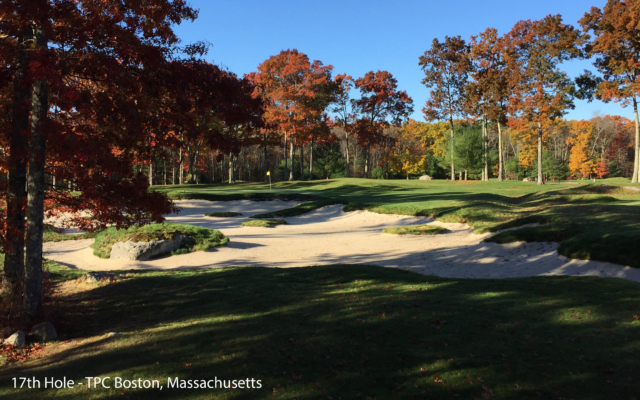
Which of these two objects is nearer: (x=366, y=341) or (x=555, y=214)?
(x=366, y=341)

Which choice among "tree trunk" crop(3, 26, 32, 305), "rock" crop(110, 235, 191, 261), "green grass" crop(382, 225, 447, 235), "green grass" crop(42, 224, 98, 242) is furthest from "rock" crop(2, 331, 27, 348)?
"green grass" crop(382, 225, 447, 235)

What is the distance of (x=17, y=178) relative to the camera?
7.43 meters

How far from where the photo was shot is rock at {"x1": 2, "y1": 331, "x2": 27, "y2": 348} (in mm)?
6207

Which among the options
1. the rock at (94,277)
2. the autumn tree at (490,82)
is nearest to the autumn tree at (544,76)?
the autumn tree at (490,82)

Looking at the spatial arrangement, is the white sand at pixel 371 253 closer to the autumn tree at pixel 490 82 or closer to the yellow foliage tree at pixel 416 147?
the autumn tree at pixel 490 82

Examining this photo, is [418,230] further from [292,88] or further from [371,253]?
[292,88]

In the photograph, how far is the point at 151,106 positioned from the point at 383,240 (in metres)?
11.7

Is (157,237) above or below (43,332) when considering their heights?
above

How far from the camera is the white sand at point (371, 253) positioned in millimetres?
11748

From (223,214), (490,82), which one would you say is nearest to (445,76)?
(490,82)

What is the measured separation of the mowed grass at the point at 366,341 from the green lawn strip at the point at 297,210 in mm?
15665

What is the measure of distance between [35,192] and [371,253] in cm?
1085

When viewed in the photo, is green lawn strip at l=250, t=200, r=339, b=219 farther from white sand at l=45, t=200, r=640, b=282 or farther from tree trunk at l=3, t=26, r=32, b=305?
tree trunk at l=3, t=26, r=32, b=305

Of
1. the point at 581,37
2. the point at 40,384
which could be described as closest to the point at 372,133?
the point at 581,37
